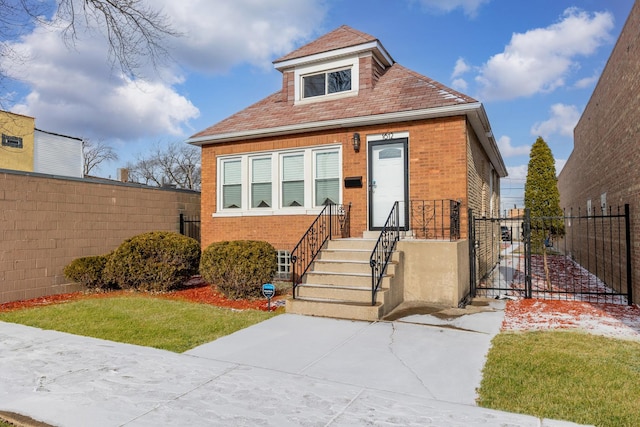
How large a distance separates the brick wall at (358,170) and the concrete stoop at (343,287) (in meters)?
1.51

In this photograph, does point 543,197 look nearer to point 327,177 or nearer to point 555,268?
point 555,268

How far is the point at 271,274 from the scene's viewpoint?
8828mm

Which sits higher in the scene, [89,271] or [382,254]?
[382,254]

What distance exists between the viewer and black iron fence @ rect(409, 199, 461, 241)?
28.1 ft

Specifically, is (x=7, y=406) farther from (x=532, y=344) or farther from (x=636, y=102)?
(x=636, y=102)

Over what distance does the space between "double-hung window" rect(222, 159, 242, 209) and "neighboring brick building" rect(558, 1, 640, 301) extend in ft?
30.4

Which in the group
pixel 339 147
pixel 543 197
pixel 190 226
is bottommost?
pixel 190 226

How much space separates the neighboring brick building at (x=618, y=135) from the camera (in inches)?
307

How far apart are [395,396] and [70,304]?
738cm

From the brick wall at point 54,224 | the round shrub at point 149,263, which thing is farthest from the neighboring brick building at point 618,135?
the brick wall at point 54,224

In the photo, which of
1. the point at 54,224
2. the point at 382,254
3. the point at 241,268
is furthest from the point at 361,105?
the point at 54,224

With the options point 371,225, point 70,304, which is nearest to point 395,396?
point 371,225

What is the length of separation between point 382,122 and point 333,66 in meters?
2.66

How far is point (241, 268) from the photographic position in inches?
339
